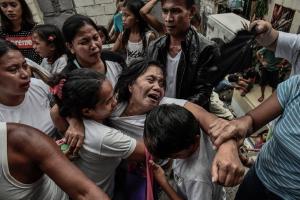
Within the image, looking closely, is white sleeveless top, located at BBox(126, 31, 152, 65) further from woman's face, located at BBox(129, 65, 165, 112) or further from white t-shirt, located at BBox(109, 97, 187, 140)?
white t-shirt, located at BBox(109, 97, 187, 140)

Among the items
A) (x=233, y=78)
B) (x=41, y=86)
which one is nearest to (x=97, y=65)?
(x=41, y=86)

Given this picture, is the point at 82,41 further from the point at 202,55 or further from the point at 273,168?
the point at 273,168

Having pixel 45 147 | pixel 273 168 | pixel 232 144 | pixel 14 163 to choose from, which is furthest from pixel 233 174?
pixel 14 163

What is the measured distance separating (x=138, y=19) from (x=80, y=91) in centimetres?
232

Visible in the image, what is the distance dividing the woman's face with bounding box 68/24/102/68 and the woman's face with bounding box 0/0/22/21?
4.17ft

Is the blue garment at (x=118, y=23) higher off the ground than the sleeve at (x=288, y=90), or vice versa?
the sleeve at (x=288, y=90)

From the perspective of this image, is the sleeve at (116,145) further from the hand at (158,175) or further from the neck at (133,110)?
the neck at (133,110)

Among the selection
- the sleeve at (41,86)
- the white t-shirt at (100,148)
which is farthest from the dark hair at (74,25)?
the white t-shirt at (100,148)

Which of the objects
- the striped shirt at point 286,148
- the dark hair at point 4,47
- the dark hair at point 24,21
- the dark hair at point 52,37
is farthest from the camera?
the dark hair at point 24,21

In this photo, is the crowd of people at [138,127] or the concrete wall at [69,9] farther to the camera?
the concrete wall at [69,9]

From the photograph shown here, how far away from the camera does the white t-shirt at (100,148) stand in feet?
4.88

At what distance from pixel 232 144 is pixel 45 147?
34.7 inches

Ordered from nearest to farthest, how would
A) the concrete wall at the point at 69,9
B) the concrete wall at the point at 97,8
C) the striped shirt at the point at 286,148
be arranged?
the striped shirt at the point at 286,148 < the concrete wall at the point at 69,9 < the concrete wall at the point at 97,8

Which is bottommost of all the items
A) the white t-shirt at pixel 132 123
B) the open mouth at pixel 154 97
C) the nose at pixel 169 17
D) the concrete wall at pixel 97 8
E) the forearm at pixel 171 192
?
the concrete wall at pixel 97 8
